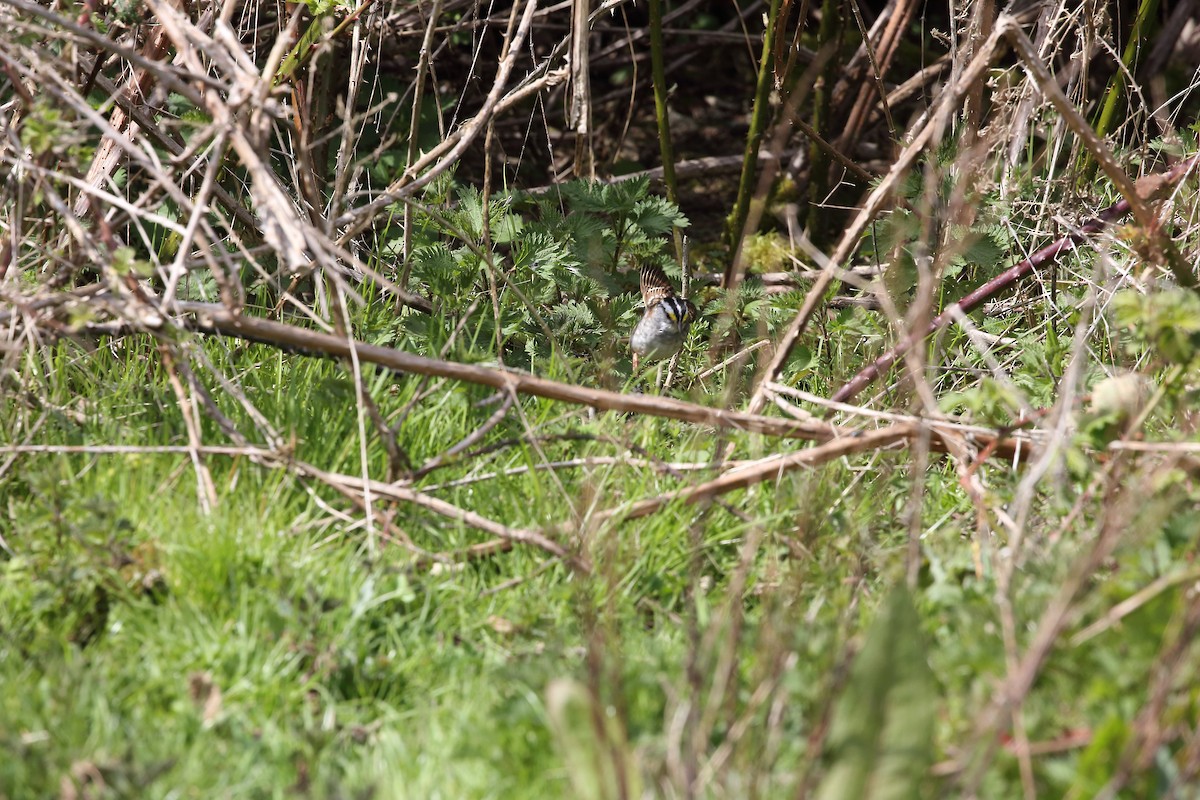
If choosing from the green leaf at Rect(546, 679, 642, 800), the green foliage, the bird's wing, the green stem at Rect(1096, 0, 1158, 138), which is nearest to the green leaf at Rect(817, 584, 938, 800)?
the green leaf at Rect(546, 679, 642, 800)

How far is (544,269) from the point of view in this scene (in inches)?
141

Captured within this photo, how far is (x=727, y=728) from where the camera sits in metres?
1.83

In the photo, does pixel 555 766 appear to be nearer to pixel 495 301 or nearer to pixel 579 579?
→ pixel 579 579

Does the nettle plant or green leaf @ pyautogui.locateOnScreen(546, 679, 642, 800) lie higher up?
green leaf @ pyautogui.locateOnScreen(546, 679, 642, 800)

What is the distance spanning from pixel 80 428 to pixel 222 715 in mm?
1119

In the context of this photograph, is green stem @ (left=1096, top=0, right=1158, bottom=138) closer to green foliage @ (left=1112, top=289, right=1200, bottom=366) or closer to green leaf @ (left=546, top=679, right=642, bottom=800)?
green foliage @ (left=1112, top=289, right=1200, bottom=366)

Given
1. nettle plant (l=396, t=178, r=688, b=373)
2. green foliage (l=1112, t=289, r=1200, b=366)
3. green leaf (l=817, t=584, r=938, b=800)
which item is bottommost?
nettle plant (l=396, t=178, r=688, b=373)

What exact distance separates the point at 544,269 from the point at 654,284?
0.53 meters

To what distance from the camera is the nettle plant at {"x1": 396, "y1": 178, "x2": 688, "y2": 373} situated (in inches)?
141

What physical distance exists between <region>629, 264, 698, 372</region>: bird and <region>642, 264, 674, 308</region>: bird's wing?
7cm

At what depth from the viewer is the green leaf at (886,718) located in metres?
1.73

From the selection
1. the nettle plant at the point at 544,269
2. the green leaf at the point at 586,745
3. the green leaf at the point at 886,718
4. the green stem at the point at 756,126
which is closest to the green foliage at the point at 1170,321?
the green leaf at the point at 886,718

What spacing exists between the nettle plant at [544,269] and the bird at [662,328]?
Answer: 0.08m

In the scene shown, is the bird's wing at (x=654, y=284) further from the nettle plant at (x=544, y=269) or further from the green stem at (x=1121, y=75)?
the green stem at (x=1121, y=75)
